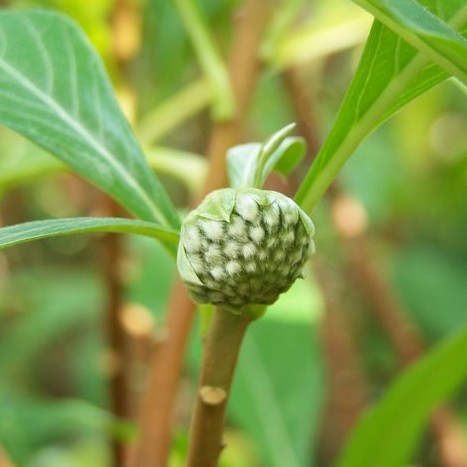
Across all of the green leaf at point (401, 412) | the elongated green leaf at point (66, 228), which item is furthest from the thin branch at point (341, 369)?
the elongated green leaf at point (66, 228)

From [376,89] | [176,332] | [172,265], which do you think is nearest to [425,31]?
[376,89]

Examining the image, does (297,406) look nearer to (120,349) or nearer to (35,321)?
(120,349)

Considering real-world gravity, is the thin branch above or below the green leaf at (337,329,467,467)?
above

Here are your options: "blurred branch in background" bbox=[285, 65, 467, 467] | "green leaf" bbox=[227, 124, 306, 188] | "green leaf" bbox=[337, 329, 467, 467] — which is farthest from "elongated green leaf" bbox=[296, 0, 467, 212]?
"blurred branch in background" bbox=[285, 65, 467, 467]

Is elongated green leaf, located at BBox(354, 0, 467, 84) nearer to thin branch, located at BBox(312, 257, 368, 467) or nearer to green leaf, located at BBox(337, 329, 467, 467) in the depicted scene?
→ green leaf, located at BBox(337, 329, 467, 467)

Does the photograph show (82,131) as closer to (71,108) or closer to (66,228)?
(71,108)

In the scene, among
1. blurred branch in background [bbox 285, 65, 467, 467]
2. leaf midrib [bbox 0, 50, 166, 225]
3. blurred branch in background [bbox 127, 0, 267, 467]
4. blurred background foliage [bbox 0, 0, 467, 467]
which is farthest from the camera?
blurred branch in background [bbox 285, 65, 467, 467]

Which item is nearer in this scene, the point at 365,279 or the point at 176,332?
the point at 176,332
